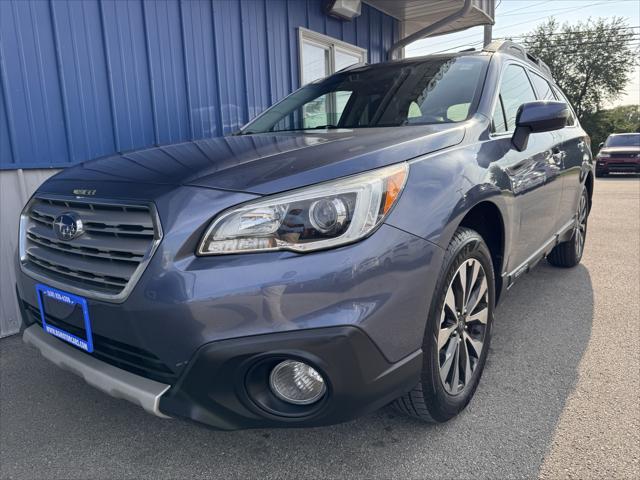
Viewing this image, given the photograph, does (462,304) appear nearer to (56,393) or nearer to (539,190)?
(539,190)

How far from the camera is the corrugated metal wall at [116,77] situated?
128 inches

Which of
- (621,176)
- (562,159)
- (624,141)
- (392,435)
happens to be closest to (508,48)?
(562,159)

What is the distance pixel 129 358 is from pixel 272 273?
626 millimetres

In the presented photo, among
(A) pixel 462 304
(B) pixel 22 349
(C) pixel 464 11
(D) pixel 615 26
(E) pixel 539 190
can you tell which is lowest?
(B) pixel 22 349

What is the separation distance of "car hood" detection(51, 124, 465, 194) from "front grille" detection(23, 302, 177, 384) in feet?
1.87

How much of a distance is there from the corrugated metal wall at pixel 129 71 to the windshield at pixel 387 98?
4.37ft

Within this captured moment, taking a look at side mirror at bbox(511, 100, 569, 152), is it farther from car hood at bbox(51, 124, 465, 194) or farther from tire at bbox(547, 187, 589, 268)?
tire at bbox(547, 187, 589, 268)

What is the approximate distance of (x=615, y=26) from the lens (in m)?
33.8

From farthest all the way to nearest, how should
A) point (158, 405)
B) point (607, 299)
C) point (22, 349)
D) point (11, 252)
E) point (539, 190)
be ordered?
point (607, 299)
point (11, 252)
point (22, 349)
point (539, 190)
point (158, 405)

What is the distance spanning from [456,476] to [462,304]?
67cm

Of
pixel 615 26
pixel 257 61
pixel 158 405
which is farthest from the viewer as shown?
pixel 615 26

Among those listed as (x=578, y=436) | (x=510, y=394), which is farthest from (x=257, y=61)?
(x=578, y=436)

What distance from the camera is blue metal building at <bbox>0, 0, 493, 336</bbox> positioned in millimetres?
3268

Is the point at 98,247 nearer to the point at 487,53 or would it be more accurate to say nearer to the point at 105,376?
the point at 105,376
